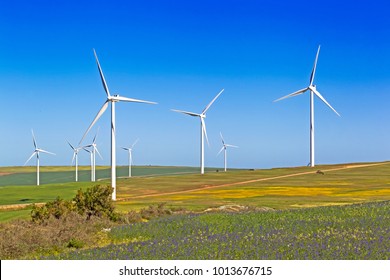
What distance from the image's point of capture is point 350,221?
26.6 m

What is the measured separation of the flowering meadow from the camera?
57.4ft

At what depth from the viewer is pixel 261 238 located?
21.4 metres

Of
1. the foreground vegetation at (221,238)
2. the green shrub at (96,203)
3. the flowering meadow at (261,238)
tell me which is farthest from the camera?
the green shrub at (96,203)

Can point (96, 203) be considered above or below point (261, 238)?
below

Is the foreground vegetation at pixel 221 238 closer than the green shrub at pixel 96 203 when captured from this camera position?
Yes

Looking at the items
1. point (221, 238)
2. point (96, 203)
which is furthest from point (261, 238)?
point (96, 203)

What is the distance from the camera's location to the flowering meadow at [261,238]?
17484mm

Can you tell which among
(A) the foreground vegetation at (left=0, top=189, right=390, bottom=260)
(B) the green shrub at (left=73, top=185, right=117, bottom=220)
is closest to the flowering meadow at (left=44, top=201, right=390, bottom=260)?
(A) the foreground vegetation at (left=0, top=189, right=390, bottom=260)

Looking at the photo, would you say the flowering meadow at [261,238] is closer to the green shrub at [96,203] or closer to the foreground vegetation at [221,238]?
the foreground vegetation at [221,238]

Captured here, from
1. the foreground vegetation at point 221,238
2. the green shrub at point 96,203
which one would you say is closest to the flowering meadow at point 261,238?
the foreground vegetation at point 221,238

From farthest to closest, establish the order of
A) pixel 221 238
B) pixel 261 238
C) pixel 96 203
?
pixel 96 203, pixel 221 238, pixel 261 238

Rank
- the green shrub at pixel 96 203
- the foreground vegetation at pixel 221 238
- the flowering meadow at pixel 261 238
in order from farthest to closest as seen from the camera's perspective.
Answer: the green shrub at pixel 96 203 < the foreground vegetation at pixel 221 238 < the flowering meadow at pixel 261 238

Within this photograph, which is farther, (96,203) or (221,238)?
(96,203)

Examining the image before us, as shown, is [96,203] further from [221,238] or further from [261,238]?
[261,238]
